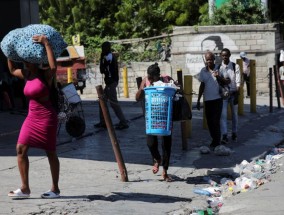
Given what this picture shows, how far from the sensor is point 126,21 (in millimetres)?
30422

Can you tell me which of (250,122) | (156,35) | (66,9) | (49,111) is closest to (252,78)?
(250,122)

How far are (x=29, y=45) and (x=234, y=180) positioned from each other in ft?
12.1

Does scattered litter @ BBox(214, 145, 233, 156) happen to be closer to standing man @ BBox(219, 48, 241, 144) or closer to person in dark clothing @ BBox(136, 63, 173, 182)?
standing man @ BBox(219, 48, 241, 144)

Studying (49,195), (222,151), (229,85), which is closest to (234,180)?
(222,151)

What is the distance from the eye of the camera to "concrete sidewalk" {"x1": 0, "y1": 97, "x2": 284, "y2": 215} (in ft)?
25.8

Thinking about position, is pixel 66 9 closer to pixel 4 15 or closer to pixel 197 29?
pixel 197 29

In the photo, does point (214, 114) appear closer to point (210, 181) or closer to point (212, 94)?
point (212, 94)

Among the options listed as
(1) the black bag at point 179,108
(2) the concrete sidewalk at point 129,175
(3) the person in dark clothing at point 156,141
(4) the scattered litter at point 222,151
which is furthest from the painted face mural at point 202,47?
(1) the black bag at point 179,108

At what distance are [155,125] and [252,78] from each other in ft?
29.1

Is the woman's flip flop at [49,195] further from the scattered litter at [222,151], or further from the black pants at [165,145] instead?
the scattered litter at [222,151]

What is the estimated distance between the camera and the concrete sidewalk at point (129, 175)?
786cm

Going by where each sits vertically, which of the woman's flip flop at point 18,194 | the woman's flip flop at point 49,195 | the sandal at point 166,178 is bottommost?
the sandal at point 166,178

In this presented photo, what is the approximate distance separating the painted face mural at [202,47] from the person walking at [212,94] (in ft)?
41.8

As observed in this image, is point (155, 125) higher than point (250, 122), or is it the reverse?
point (155, 125)
